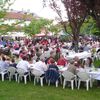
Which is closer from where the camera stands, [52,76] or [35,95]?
[35,95]

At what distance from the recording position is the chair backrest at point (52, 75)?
15.7m

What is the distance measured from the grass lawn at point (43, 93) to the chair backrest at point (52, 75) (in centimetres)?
36

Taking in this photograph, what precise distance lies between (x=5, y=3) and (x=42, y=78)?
495 inches

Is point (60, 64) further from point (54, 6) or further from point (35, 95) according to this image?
point (54, 6)

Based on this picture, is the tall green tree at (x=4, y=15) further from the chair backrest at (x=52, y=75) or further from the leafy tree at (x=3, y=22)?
the chair backrest at (x=52, y=75)

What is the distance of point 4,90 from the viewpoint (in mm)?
15492

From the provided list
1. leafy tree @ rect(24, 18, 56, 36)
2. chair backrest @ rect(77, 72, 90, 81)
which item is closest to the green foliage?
chair backrest @ rect(77, 72, 90, 81)

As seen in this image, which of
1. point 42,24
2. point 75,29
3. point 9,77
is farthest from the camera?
point 42,24

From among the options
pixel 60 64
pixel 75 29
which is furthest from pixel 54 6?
pixel 60 64

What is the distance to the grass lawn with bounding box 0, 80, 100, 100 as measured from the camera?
1388cm

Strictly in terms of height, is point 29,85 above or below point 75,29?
below

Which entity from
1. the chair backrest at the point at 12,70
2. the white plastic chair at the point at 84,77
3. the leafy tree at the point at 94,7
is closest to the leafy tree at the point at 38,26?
the leafy tree at the point at 94,7

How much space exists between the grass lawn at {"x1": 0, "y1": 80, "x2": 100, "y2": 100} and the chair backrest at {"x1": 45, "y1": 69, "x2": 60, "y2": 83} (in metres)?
0.36

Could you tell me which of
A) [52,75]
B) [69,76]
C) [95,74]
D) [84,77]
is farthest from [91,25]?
[84,77]
